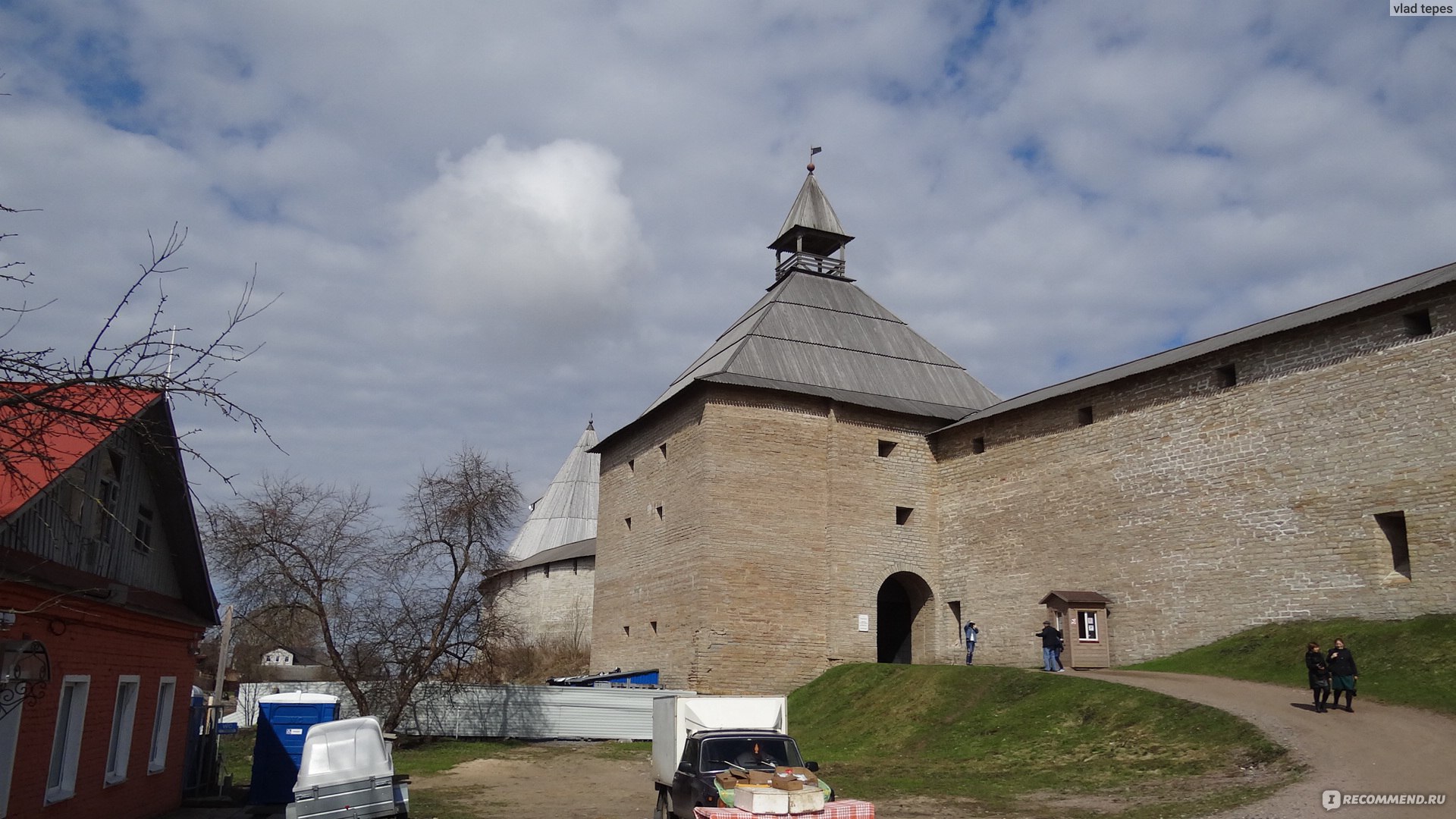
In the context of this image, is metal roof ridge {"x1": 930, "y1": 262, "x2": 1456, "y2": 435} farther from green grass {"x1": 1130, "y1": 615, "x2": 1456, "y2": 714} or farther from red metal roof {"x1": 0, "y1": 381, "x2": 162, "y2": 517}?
red metal roof {"x1": 0, "y1": 381, "x2": 162, "y2": 517}

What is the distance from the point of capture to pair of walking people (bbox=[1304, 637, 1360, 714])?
15148 millimetres

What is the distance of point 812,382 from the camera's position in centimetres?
3105

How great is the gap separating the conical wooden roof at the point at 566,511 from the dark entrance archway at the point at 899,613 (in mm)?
24679

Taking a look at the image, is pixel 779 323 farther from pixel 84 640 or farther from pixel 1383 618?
pixel 84 640

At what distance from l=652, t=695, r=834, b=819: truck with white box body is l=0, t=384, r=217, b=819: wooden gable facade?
6040 mm

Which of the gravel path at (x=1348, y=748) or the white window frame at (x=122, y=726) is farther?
the white window frame at (x=122, y=726)

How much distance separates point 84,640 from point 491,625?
53.1 feet

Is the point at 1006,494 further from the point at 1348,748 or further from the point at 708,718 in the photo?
the point at 708,718

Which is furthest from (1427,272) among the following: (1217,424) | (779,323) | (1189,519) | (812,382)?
(779,323)

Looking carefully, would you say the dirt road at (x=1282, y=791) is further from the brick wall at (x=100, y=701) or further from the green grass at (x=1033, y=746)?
the brick wall at (x=100, y=701)

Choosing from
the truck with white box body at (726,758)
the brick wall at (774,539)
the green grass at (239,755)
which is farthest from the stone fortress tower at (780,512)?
the truck with white box body at (726,758)

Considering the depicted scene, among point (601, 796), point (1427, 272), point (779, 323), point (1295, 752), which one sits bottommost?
point (601, 796)

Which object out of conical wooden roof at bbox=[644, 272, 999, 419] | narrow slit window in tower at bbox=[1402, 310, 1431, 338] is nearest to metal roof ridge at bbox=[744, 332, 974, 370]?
conical wooden roof at bbox=[644, 272, 999, 419]

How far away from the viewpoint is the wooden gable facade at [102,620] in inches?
385
